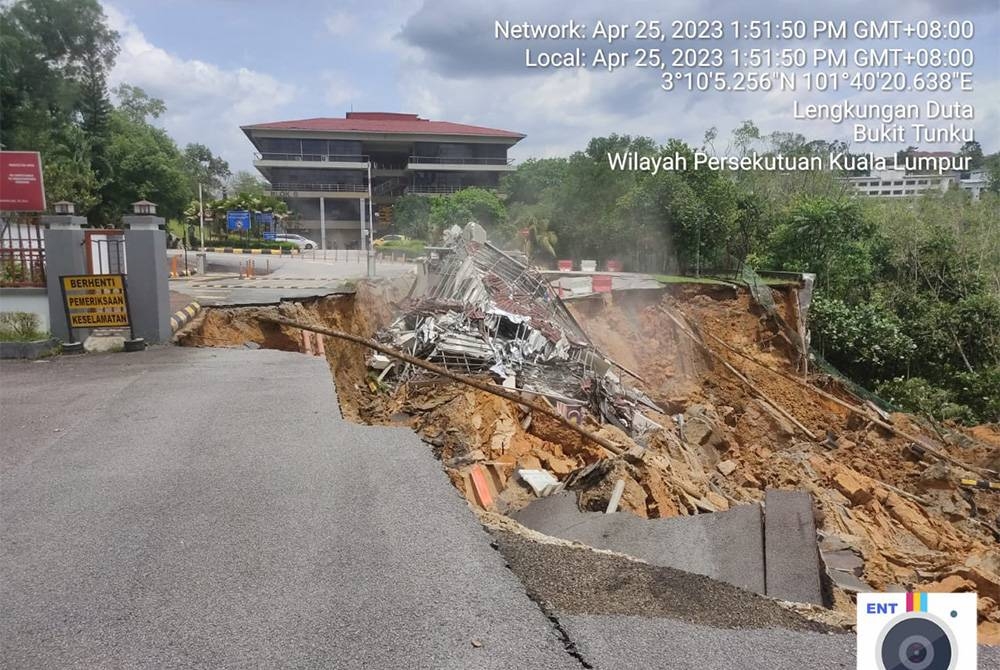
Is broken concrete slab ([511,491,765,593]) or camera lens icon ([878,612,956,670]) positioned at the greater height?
camera lens icon ([878,612,956,670])

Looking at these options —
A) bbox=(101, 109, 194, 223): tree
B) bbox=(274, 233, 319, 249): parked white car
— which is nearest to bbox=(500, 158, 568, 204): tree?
bbox=(274, 233, 319, 249): parked white car

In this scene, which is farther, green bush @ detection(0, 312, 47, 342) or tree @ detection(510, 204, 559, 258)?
tree @ detection(510, 204, 559, 258)

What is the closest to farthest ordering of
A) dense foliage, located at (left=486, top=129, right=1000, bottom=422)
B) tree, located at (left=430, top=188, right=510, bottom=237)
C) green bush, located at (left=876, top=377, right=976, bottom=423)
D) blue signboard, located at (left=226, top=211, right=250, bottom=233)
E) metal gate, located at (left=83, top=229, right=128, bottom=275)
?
metal gate, located at (left=83, top=229, right=128, bottom=275) < green bush, located at (left=876, top=377, right=976, bottom=423) < dense foliage, located at (left=486, top=129, right=1000, bottom=422) < blue signboard, located at (left=226, top=211, right=250, bottom=233) < tree, located at (left=430, top=188, right=510, bottom=237)

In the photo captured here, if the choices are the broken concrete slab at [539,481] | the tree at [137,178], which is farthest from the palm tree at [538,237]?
the broken concrete slab at [539,481]

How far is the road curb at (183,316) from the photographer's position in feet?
37.9

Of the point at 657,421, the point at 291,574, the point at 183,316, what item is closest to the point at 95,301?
the point at 183,316

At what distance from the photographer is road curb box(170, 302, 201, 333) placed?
11552 millimetres

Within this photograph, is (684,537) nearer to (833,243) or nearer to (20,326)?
(20,326)

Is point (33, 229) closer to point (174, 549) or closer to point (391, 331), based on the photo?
point (391, 331)

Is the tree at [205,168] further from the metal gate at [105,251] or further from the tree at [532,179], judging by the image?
the metal gate at [105,251]

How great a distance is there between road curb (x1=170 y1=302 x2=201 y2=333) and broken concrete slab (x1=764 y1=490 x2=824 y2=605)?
353 inches

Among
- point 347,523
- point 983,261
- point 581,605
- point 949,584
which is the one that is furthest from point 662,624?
point 983,261

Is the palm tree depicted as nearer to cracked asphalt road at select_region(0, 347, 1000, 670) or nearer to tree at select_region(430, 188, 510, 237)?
tree at select_region(430, 188, 510, 237)

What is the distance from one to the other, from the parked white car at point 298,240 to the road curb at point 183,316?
772 inches
